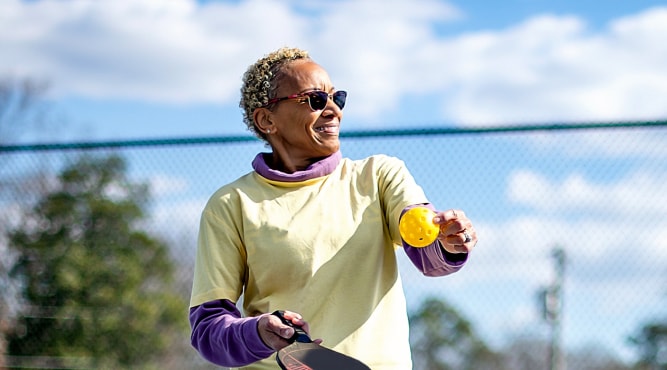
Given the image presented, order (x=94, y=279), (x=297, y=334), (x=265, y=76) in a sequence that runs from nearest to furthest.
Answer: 1. (x=297, y=334)
2. (x=265, y=76)
3. (x=94, y=279)

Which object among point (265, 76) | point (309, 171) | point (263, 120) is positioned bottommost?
point (309, 171)

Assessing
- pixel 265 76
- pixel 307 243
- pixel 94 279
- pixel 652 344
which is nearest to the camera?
pixel 307 243

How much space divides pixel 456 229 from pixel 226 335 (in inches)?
23.7

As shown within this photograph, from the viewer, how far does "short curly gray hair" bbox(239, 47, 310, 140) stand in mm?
2599

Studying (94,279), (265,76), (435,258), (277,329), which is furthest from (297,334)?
(94,279)

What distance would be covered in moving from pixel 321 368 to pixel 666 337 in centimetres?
315

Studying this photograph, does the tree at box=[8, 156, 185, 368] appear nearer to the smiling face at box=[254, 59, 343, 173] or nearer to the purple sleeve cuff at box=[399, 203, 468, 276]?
the smiling face at box=[254, 59, 343, 173]

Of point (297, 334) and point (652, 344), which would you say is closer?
point (297, 334)

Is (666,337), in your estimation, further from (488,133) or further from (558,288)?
(488,133)

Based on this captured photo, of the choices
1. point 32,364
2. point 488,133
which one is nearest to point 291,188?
point 488,133

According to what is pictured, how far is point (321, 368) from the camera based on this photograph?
2.08m

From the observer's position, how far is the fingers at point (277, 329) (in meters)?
2.07

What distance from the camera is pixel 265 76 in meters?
2.61

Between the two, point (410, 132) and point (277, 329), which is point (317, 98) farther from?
point (410, 132)
